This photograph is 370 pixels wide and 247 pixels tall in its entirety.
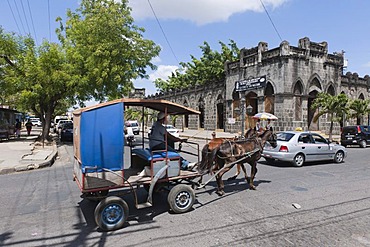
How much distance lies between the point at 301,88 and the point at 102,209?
23877mm

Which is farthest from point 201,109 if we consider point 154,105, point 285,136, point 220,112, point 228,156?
point 154,105

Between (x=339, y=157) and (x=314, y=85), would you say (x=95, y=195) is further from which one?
(x=314, y=85)

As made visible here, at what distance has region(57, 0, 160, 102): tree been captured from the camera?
63.2 feet

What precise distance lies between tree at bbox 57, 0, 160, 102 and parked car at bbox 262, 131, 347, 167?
12748mm

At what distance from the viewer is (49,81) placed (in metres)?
18.6

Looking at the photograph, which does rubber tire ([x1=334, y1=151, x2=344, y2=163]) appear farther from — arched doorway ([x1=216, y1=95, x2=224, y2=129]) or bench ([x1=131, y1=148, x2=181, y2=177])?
arched doorway ([x1=216, y1=95, x2=224, y2=129])

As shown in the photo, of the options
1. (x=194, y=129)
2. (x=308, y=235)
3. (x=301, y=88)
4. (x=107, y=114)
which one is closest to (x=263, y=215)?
(x=308, y=235)

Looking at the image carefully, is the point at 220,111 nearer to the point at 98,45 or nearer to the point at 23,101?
the point at 98,45

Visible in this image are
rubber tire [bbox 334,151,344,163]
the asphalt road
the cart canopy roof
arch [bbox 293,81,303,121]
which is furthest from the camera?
arch [bbox 293,81,303,121]

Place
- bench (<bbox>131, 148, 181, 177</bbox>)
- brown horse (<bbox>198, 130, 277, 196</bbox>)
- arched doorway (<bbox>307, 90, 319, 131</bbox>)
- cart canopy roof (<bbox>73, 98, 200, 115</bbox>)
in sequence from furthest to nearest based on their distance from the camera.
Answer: arched doorway (<bbox>307, 90, 319, 131</bbox>) < brown horse (<bbox>198, 130, 277, 196</bbox>) < bench (<bbox>131, 148, 181, 177</bbox>) < cart canopy roof (<bbox>73, 98, 200, 115</bbox>)

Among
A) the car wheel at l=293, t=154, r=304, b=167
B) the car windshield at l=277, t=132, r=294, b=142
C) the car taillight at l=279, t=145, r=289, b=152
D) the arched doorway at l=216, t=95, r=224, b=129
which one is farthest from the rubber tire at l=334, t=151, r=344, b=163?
the arched doorway at l=216, t=95, r=224, b=129

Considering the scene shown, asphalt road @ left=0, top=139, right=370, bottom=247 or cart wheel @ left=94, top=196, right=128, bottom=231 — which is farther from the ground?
cart wheel @ left=94, top=196, right=128, bottom=231

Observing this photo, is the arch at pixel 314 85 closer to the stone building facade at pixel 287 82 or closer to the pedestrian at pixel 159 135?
the stone building facade at pixel 287 82

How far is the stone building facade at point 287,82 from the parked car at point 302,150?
11.5m
